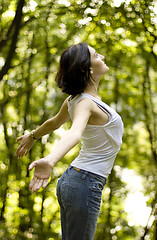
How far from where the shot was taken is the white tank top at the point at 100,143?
5.51 feet

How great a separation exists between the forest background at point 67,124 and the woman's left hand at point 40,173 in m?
4.07

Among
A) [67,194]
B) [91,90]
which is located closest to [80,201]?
[67,194]

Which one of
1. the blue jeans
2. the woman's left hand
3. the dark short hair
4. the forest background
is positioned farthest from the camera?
the forest background

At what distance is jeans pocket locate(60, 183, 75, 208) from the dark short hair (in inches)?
19.9

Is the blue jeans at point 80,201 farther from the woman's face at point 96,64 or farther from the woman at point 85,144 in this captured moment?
the woman's face at point 96,64

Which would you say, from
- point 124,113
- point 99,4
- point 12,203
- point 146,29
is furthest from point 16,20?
point 12,203

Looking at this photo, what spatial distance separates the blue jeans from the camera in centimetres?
161

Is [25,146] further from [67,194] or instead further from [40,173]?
[40,173]

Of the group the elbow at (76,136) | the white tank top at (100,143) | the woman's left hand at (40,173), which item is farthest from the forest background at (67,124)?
the woman's left hand at (40,173)

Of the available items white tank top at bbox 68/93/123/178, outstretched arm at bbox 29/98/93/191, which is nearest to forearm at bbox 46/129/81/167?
outstretched arm at bbox 29/98/93/191

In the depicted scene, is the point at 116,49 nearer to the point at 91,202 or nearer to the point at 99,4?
the point at 99,4

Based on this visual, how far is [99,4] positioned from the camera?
403cm

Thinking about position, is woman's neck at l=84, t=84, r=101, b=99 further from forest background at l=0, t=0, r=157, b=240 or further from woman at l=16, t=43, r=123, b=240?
forest background at l=0, t=0, r=157, b=240

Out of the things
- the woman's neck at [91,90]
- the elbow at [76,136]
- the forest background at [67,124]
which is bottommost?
the forest background at [67,124]
